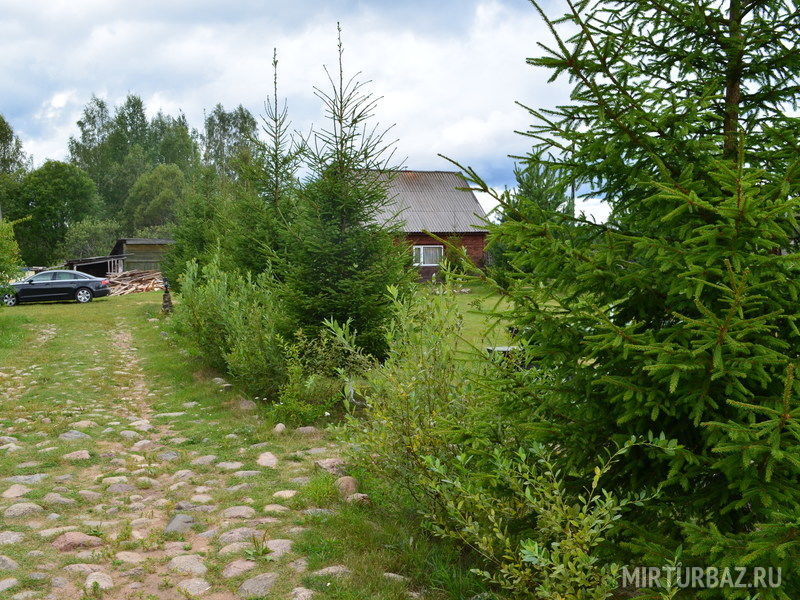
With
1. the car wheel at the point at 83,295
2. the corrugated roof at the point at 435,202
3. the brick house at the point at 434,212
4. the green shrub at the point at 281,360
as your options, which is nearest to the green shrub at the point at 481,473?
the green shrub at the point at 281,360

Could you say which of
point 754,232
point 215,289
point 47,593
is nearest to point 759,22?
point 754,232

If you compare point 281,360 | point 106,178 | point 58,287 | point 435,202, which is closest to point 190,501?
point 281,360

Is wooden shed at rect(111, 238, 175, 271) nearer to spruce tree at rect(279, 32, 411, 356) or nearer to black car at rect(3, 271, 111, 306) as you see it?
black car at rect(3, 271, 111, 306)

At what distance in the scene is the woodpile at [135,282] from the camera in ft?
123

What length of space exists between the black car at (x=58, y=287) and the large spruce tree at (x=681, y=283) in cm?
2977

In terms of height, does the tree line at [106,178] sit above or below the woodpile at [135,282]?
above

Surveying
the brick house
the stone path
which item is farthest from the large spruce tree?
the brick house

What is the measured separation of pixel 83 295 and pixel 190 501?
27.2 m

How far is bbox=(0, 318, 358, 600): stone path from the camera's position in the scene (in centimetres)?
397

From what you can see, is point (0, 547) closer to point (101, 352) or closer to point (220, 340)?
point (220, 340)

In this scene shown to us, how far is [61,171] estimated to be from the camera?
5825 cm

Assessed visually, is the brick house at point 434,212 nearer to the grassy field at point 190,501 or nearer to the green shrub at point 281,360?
the green shrub at point 281,360

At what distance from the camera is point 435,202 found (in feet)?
119

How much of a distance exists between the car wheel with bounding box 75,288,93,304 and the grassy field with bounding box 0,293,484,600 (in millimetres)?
19679
